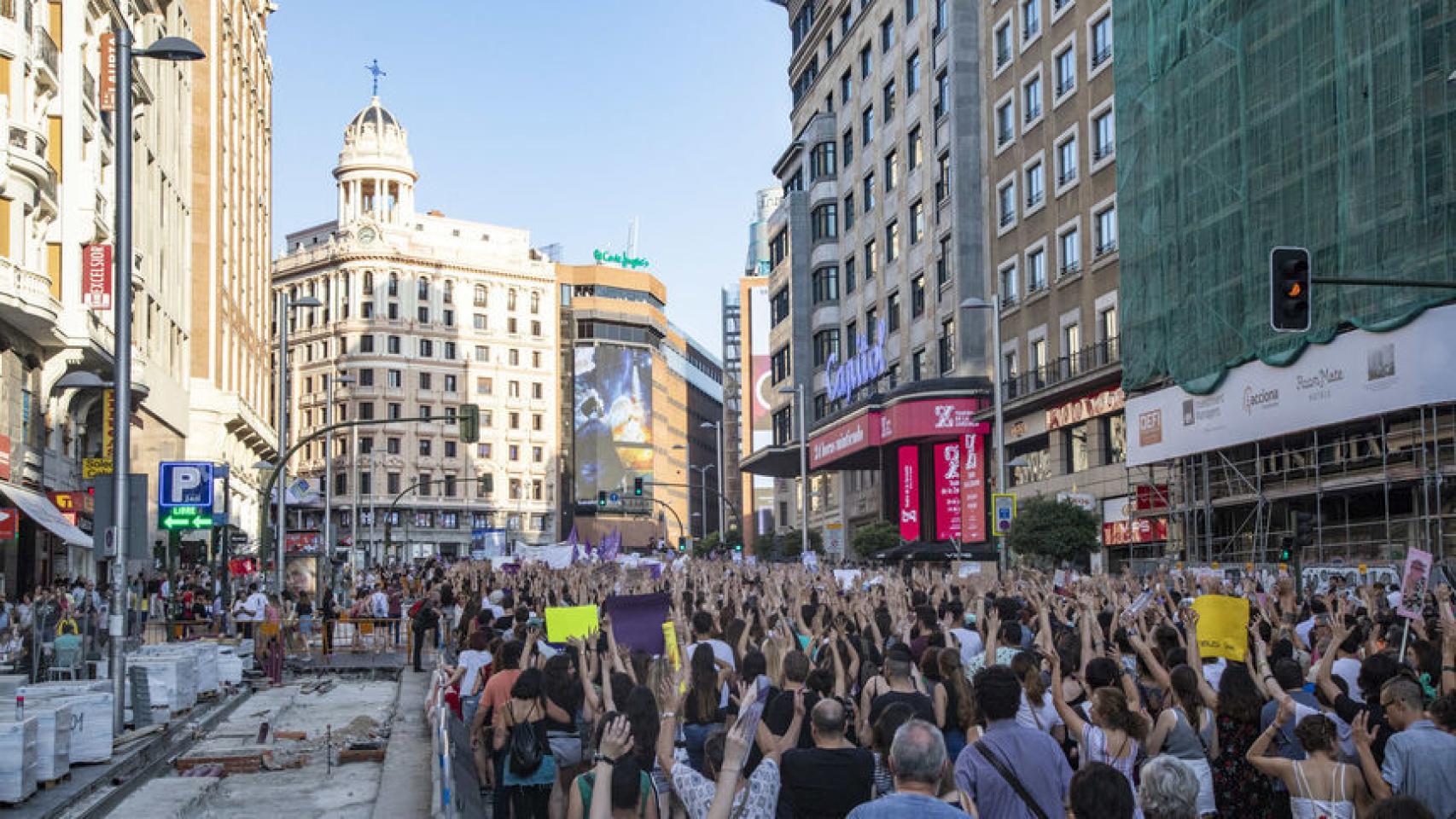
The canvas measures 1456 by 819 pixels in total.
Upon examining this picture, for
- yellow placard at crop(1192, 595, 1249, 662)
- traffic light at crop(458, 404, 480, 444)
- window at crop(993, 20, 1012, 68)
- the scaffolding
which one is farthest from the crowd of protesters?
window at crop(993, 20, 1012, 68)

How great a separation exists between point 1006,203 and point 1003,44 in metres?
5.54

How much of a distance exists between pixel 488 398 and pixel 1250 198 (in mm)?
107534

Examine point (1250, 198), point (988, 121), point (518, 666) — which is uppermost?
point (988, 121)

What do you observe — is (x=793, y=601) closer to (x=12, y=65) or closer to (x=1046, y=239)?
(x=12, y=65)

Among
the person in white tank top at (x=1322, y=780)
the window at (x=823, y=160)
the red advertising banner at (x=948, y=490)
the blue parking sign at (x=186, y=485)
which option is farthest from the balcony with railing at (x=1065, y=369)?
the person in white tank top at (x=1322, y=780)

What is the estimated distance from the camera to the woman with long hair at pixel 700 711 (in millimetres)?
9023

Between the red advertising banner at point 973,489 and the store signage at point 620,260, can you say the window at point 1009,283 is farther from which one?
the store signage at point 620,260

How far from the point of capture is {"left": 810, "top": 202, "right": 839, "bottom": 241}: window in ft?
251

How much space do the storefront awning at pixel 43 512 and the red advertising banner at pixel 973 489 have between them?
101 ft

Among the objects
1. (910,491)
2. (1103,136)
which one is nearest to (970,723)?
(1103,136)

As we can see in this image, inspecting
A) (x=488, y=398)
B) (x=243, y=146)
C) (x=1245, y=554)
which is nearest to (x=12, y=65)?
(x=1245, y=554)

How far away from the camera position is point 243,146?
7512 cm

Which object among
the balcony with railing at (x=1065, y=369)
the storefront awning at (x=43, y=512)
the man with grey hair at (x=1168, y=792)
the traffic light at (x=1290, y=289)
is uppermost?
the balcony with railing at (x=1065, y=369)

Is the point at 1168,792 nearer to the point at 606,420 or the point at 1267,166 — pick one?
the point at 1267,166
